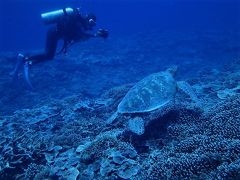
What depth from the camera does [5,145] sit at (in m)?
6.21

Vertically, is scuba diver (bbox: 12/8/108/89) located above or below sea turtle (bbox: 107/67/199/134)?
above

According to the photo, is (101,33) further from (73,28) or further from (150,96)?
(150,96)

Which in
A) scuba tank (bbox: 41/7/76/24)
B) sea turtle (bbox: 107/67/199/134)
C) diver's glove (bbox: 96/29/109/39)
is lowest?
sea turtle (bbox: 107/67/199/134)

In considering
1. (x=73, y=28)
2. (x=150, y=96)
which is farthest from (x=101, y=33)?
(x=150, y=96)

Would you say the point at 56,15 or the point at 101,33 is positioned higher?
the point at 56,15

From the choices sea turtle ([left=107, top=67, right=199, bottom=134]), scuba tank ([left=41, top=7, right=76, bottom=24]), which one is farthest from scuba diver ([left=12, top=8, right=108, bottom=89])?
sea turtle ([left=107, top=67, right=199, bottom=134])

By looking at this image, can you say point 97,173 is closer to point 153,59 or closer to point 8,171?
point 8,171

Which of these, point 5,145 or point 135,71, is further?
point 135,71

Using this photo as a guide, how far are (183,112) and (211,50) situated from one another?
21156mm

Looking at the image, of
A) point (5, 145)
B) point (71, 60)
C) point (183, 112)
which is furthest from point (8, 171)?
point (71, 60)

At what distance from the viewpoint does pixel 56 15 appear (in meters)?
7.89

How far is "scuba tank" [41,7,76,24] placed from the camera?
25.6ft

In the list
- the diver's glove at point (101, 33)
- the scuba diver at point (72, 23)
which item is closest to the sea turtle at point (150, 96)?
the diver's glove at point (101, 33)

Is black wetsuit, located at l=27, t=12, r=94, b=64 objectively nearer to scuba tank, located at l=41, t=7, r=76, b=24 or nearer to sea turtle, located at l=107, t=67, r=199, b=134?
scuba tank, located at l=41, t=7, r=76, b=24
